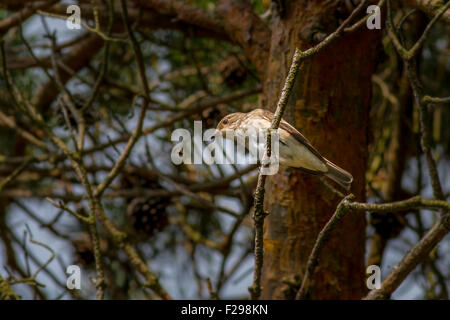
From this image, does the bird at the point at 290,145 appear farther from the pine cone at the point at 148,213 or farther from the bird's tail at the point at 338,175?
the pine cone at the point at 148,213

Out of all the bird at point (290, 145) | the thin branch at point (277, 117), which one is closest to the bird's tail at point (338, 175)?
the bird at point (290, 145)

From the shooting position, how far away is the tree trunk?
1.90 metres

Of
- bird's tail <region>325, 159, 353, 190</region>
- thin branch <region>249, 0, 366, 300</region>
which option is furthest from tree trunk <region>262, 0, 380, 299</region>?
thin branch <region>249, 0, 366, 300</region>

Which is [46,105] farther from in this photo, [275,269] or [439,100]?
[439,100]

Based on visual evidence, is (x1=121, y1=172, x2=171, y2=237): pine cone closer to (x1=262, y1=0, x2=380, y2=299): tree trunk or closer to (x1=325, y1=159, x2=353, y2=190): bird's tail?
(x1=262, y1=0, x2=380, y2=299): tree trunk

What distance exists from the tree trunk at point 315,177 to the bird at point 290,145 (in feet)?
1.12

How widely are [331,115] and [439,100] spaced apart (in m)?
0.38

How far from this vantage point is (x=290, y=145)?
4.83ft

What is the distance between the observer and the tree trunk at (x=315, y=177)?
190 cm

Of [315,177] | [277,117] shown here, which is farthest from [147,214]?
[277,117]

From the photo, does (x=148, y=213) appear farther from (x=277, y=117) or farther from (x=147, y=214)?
(x=277, y=117)

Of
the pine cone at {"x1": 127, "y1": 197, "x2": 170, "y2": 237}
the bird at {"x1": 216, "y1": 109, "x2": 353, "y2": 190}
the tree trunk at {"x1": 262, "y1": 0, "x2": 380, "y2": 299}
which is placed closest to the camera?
the bird at {"x1": 216, "y1": 109, "x2": 353, "y2": 190}

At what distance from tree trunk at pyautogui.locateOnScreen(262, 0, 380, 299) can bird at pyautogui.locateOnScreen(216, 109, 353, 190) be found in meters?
0.34

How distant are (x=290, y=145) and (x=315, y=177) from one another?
553 mm
